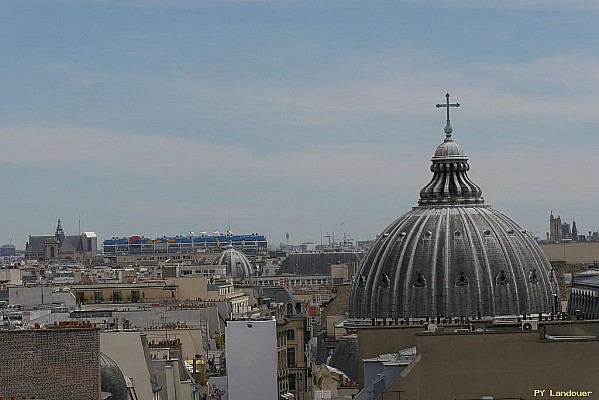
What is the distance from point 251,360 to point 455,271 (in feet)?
82.5

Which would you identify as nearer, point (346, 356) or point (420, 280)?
point (346, 356)

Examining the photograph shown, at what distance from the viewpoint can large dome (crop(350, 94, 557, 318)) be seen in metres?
92.4

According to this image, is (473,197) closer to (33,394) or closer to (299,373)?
(299,373)

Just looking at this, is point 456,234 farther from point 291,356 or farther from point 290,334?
point 290,334

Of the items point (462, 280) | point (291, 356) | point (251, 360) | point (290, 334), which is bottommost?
point (251, 360)

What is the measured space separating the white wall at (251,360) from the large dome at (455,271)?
2148 centimetres

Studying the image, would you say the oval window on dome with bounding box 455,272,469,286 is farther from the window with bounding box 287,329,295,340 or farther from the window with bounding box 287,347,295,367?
the window with bounding box 287,329,295,340

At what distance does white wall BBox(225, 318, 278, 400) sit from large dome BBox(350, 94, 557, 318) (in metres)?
21.5

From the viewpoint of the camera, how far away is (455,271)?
3666 inches

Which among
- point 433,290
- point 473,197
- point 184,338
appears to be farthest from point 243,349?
point 473,197

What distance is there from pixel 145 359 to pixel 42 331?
44.0 feet

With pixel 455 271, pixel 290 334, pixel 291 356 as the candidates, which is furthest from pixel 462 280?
pixel 290 334

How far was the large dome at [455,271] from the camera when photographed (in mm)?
92375

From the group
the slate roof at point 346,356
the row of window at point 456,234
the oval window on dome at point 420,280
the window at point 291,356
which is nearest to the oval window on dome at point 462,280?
the oval window on dome at point 420,280
